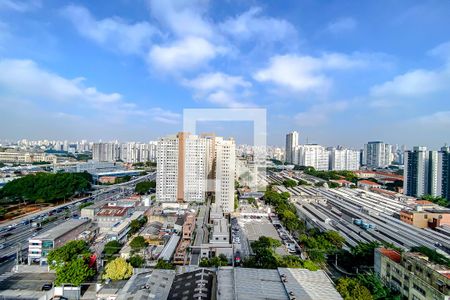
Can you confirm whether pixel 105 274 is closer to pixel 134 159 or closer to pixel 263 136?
pixel 263 136

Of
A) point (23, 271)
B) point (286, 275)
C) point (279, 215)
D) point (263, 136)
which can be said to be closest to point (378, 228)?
point (279, 215)

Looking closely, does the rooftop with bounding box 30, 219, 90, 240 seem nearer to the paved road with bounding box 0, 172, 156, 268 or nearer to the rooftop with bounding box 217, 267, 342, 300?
the paved road with bounding box 0, 172, 156, 268

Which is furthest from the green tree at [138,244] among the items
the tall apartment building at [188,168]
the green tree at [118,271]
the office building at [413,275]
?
the office building at [413,275]

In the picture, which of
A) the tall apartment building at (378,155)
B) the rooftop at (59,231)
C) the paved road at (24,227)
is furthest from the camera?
the tall apartment building at (378,155)

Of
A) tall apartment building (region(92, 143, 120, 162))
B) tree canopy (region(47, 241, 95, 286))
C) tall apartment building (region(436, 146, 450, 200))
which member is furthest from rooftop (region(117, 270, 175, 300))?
tall apartment building (region(92, 143, 120, 162))

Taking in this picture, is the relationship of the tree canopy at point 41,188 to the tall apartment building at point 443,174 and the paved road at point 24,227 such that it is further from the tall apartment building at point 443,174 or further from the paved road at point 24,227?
the tall apartment building at point 443,174

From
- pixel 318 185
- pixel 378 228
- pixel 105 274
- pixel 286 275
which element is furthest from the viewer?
pixel 318 185
